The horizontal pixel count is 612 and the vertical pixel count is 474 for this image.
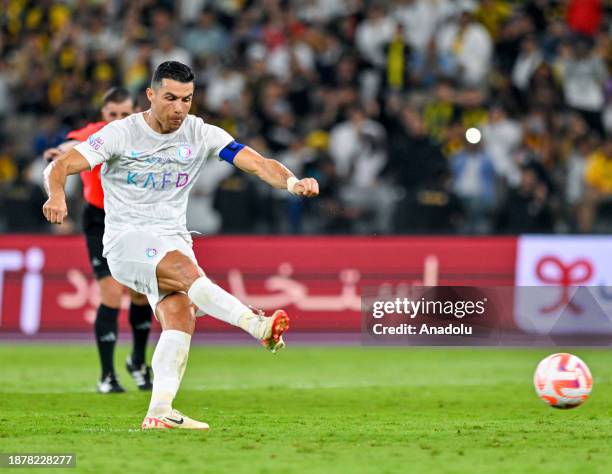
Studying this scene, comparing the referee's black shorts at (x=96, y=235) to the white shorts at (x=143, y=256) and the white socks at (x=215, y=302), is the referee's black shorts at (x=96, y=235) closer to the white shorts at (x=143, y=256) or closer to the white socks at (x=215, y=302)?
the white shorts at (x=143, y=256)

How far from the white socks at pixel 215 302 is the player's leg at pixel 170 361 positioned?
23cm

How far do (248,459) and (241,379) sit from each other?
577 cm

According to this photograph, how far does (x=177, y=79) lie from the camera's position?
8461 mm

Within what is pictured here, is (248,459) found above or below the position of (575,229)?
below

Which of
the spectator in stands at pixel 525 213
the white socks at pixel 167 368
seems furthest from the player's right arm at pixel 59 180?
the spectator in stands at pixel 525 213

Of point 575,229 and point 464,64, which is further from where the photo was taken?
point 464,64

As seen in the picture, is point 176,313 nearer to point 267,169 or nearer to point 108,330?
point 267,169

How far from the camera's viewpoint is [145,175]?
28.3ft

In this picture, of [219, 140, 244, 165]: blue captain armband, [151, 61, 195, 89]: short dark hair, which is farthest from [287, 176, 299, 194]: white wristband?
[151, 61, 195, 89]: short dark hair

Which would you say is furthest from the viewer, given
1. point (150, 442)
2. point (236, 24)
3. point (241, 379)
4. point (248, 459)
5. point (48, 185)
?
point (236, 24)

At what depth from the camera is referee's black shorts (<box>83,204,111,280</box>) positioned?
11430 millimetres

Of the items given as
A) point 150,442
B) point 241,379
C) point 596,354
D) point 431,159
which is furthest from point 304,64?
point 150,442

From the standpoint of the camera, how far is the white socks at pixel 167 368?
8.29 m

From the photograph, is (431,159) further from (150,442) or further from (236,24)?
(150,442)
